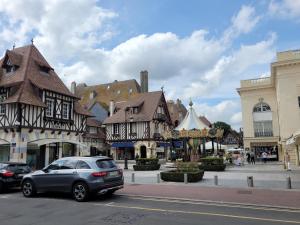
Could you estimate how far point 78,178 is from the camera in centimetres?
1000

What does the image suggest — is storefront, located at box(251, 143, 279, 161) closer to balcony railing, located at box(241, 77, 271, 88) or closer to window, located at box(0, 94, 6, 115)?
balcony railing, located at box(241, 77, 271, 88)

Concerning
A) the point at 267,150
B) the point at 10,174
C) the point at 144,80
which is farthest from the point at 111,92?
the point at 10,174

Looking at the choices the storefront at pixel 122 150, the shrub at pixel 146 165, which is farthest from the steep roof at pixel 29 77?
the storefront at pixel 122 150

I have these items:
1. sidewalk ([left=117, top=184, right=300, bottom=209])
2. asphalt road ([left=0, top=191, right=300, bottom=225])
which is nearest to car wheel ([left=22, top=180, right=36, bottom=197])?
asphalt road ([left=0, top=191, right=300, bottom=225])

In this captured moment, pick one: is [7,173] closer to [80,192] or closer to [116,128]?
[80,192]

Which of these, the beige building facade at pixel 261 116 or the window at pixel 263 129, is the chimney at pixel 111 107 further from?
the window at pixel 263 129

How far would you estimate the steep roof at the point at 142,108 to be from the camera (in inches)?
1663

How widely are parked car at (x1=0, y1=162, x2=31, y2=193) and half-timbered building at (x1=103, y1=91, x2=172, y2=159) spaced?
27798 mm

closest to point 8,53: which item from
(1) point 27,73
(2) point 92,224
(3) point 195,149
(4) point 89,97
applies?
(1) point 27,73

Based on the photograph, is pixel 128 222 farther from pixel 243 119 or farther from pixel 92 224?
pixel 243 119

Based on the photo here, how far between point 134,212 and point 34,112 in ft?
59.4

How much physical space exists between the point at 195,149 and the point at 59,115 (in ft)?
40.4

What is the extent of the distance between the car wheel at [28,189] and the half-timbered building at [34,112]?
1224cm

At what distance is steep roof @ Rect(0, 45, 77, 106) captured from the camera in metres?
23.4
